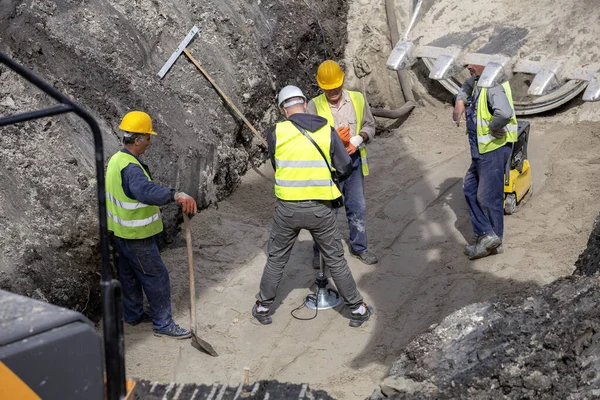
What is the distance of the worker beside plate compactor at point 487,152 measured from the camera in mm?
6957

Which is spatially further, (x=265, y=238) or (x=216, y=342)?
(x=265, y=238)

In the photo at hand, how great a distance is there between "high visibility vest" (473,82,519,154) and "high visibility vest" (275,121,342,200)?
163cm

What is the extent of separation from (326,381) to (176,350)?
4.13 feet

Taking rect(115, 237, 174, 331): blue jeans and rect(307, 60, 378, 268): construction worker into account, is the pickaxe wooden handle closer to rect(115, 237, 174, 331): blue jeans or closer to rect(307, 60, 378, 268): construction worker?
rect(307, 60, 378, 268): construction worker

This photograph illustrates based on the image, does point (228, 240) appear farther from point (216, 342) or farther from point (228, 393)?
point (228, 393)

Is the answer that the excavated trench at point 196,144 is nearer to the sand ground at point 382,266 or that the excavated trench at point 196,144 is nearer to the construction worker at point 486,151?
the sand ground at point 382,266

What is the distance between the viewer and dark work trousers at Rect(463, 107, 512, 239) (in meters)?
7.20

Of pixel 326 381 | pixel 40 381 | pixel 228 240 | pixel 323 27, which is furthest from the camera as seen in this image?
pixel 323 27

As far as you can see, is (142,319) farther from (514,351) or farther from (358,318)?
(514,351)

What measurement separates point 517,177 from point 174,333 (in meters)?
3.80

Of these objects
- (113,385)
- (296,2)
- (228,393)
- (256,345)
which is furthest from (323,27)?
(113,385)

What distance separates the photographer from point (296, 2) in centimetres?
1067

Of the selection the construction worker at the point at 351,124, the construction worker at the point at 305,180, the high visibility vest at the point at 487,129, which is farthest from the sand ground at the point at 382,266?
the high visibility vest at the point at 487,129

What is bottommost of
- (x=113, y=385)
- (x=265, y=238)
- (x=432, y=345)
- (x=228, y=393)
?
(x=265, y=238)
